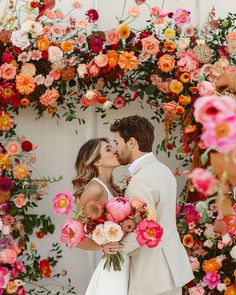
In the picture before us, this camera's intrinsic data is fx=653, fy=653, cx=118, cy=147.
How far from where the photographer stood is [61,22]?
202 inches

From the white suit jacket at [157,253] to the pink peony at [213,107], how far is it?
2.32 meters

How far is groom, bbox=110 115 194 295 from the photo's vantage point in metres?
4.05

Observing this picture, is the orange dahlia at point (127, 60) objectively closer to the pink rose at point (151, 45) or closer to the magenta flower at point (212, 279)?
the pink rose at point (151, 45)

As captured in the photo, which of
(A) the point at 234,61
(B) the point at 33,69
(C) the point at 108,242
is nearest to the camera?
(C) the point at 108,242

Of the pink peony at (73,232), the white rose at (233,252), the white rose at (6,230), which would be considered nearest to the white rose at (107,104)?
the white rose at (6,230)

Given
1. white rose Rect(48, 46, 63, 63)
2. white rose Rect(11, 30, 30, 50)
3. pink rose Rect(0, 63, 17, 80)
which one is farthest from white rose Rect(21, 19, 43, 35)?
pink rose Rect(0, 63, 17, 80)

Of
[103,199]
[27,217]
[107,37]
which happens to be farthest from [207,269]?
[107,37]

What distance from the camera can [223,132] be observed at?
1.63 meters

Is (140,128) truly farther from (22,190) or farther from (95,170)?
(22,190)

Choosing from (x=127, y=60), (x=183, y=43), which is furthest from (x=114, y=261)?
(x=183, y=43)

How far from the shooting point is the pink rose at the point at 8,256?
462cm

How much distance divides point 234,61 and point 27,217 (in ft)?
6.49

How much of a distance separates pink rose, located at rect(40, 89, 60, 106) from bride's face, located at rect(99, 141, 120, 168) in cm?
51

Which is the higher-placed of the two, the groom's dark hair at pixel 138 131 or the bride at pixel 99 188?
the groom's dark hair at pixel 138 131
